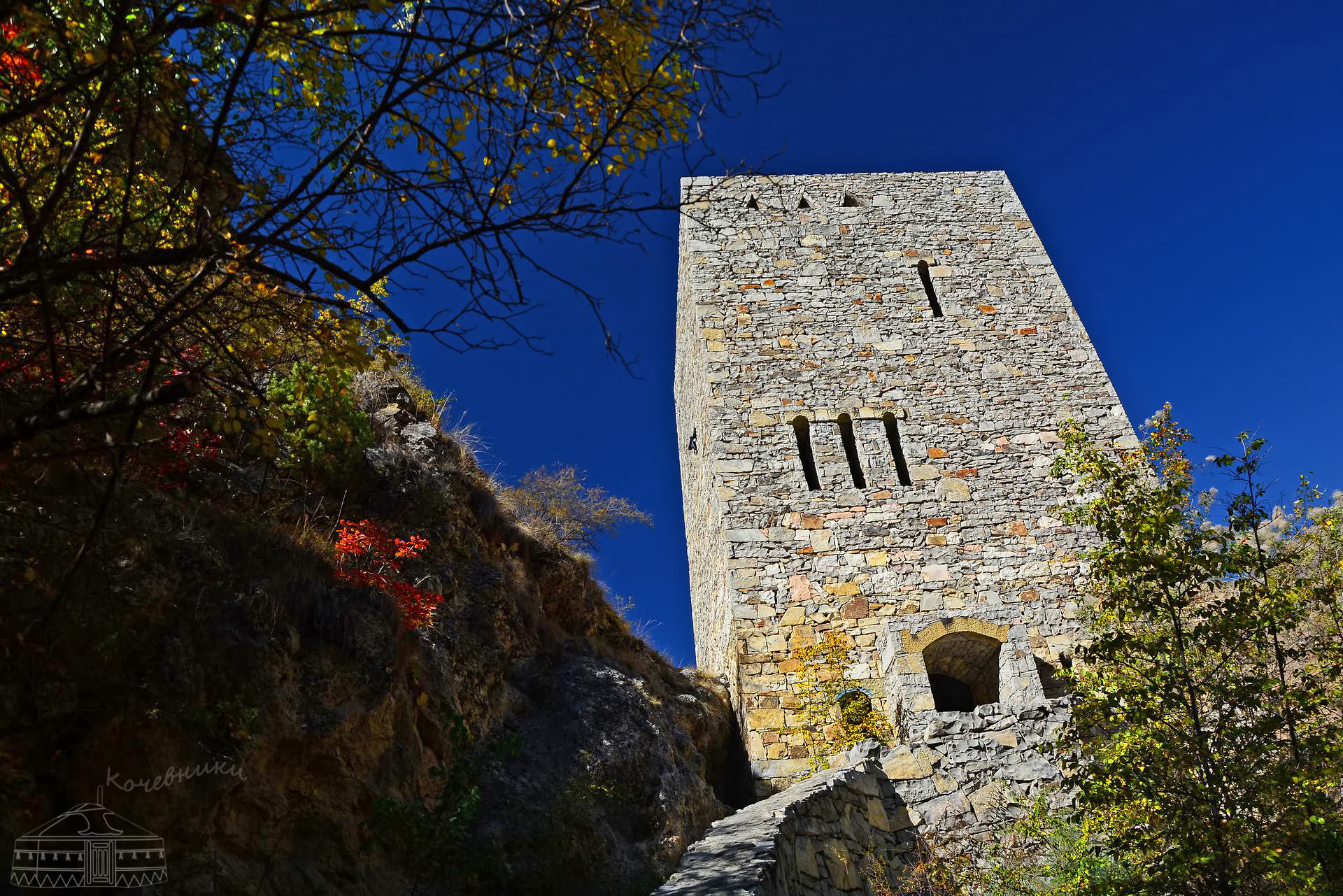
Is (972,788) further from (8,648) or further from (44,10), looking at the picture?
(44,10)

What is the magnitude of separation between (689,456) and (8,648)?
10386 millimetres

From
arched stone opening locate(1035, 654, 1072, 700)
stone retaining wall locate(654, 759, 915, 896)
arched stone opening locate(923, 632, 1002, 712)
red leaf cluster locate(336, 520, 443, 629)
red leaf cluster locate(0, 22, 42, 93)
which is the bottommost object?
stone retaining wall locate(654, 759, 915, 896)

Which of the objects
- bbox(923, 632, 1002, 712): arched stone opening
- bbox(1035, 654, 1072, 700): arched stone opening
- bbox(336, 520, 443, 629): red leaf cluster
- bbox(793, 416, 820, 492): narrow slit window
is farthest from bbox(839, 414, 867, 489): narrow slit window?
bbox(336, 520, 443, 629): red leaf cluster

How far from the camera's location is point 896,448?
1000cm

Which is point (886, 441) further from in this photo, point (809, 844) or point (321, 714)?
point (321, 714)

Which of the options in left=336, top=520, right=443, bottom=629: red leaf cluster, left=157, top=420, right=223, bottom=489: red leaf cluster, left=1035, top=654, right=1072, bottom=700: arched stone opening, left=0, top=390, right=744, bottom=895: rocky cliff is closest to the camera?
left=0, top=390, right=744, bottom=895: rocky cliff

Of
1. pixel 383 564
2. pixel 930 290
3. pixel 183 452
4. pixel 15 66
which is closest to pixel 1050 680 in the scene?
pixel 930 290

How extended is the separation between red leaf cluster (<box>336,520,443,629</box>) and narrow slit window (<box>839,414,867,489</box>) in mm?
5403

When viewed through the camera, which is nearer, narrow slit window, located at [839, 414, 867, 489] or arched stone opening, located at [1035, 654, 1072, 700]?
arched stone opening, located at [1035, 654, 1072, 700]

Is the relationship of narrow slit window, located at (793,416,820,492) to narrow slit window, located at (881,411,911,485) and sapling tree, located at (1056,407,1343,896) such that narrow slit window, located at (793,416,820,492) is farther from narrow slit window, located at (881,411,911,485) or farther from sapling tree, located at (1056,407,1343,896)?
sapling tree, located at (1056,407,1343,896)

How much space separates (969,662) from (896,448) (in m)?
2.64

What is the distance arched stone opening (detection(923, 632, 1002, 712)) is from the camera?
8523 mm

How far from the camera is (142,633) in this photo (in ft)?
12.7

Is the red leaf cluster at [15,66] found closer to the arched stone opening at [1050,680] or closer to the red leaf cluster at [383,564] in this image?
the red leaf cluster at [383,564]
